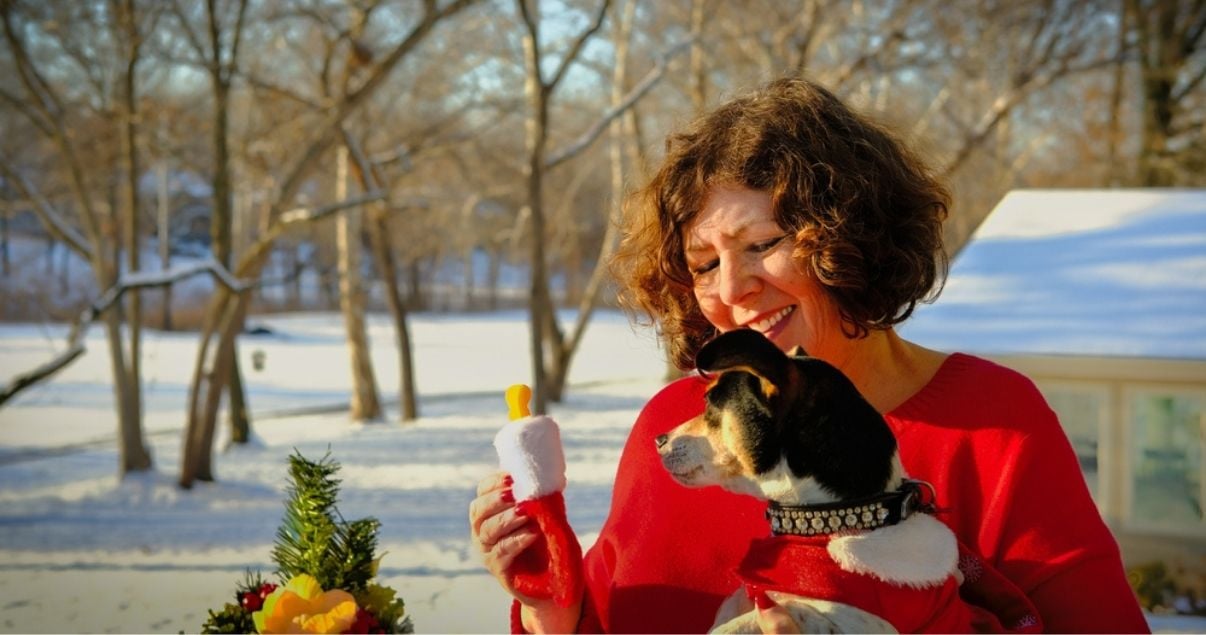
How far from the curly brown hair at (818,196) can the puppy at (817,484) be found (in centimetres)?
33

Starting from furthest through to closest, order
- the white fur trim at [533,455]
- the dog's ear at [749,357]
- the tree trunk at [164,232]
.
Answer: the tree trunk at [164,232]
the white fur trim at [533,455]
the dog's ear at [749,357]

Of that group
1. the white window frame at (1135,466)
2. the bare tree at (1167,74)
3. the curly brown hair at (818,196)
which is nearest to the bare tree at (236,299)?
the white window frame at (1135,466)

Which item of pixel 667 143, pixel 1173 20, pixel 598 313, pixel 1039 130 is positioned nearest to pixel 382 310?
pixel 598 313

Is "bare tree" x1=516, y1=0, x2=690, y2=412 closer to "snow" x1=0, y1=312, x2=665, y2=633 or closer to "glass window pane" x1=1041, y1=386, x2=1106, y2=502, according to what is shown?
"snow" x1=0, y1=312, x2=665, y2=633

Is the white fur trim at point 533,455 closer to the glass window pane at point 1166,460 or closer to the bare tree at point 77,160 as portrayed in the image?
the glass window pane at point 1166,460

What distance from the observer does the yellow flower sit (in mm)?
1790

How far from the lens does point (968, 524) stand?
5.08 feet

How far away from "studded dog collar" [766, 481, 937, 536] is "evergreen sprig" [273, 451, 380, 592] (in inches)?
38.4

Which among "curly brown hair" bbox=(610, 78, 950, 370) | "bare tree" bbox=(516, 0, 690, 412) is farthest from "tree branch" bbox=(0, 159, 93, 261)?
"curly brown hair" bbox=(610, 78, 950, 370)

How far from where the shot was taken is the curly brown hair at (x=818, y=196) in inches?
57.8

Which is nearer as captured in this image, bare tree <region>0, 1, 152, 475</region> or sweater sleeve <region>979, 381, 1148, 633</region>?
sweater sleeve <region>979, 381, 1148, 633</region>

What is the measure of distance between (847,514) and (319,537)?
1.19 meters

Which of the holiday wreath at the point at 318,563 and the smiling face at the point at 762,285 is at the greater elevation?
the smiling face at the point at 762,285

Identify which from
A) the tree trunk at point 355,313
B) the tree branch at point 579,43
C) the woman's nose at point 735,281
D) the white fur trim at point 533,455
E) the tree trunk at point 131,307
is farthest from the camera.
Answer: the tree trunk at point 355,313
